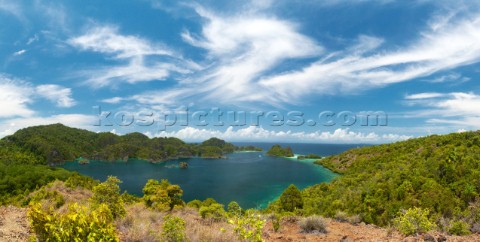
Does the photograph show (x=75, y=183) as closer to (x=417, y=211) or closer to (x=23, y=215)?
(x=23, y=215)

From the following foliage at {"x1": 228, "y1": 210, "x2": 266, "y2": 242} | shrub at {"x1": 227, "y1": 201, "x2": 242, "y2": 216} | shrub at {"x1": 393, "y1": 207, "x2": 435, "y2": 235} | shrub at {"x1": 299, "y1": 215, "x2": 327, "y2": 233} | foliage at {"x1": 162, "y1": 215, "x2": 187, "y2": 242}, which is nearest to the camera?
foliage at {"x1": 228, "y1": 210, "x2": 266, "y2": 242}

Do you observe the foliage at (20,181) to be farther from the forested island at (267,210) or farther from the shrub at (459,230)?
the shrub at (459,230)

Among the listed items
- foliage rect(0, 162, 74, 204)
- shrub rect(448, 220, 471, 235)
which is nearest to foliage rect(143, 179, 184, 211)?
foliage rect(0, 162, 74, 204)

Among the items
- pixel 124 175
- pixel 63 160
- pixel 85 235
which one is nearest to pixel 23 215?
pixel 85 235

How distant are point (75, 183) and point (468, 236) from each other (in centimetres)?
5296

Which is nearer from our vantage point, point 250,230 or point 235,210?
point 250,230

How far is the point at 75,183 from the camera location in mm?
47438

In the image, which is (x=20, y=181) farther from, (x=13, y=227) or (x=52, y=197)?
(x=13, y=227)

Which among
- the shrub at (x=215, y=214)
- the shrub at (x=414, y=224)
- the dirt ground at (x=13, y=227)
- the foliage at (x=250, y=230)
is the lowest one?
the shrub at (x=215, y=214)

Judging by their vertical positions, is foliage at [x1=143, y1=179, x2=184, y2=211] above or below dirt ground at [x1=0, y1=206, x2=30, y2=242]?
below

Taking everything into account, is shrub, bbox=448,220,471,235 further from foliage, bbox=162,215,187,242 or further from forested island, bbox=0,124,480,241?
foliage, bbox=162,215,187,242

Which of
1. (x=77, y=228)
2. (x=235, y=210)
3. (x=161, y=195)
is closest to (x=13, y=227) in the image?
(x=77, y=228)

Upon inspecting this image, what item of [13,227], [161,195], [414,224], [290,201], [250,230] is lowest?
[290,201]

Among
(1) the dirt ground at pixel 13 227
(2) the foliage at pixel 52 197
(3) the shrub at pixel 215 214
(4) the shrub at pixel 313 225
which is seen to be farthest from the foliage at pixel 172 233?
(2) the foliage at pixel 52 197
